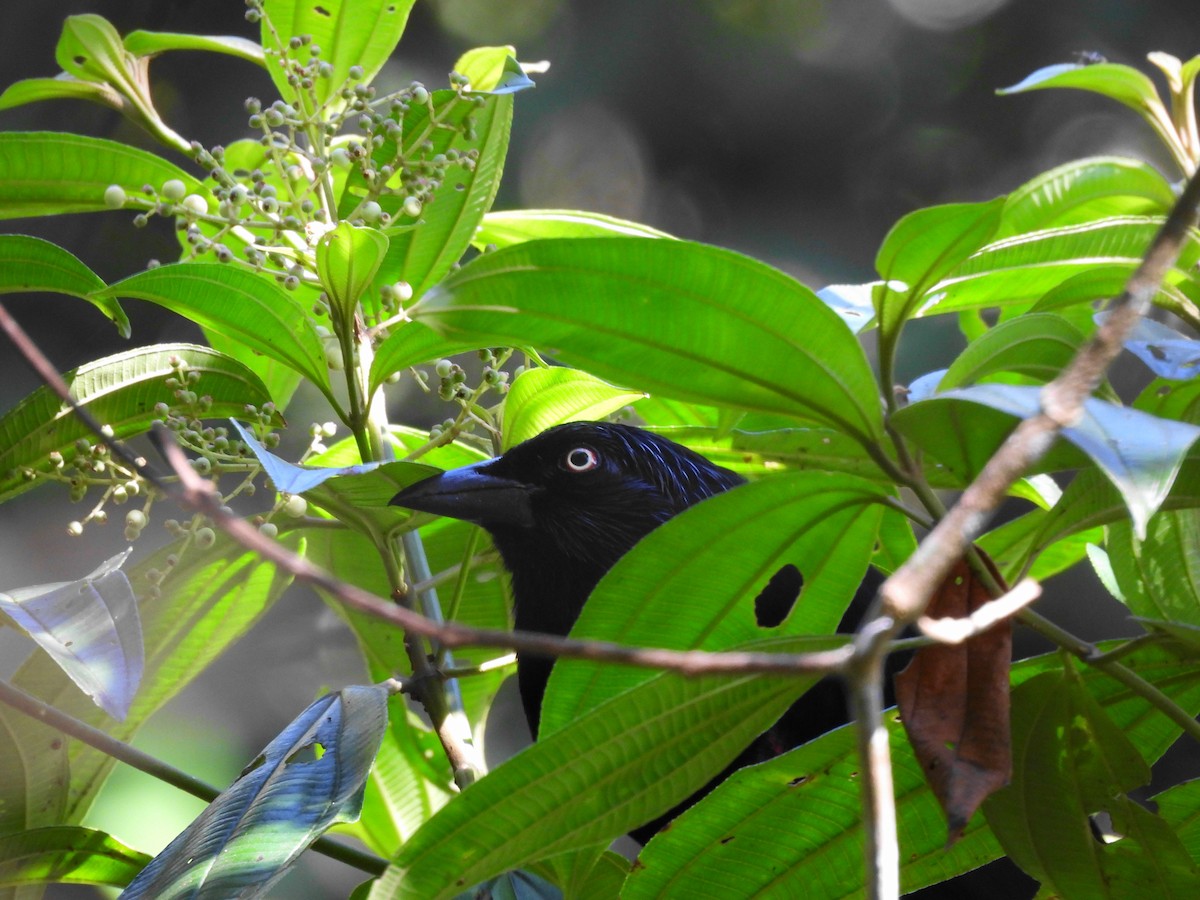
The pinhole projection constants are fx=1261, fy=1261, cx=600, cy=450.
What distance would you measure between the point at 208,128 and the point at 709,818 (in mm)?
2630

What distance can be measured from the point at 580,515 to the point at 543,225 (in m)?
0.54

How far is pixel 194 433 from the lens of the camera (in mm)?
1208

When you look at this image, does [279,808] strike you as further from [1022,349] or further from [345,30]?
[345,30]

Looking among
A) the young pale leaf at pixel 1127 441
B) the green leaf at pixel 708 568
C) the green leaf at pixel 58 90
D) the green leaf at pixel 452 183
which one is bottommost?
the young pale leaf at pixel 1127 441

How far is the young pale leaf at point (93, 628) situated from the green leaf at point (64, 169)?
47 centimetres

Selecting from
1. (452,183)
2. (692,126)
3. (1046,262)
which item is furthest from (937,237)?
(692,126)

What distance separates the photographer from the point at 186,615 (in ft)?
4.97

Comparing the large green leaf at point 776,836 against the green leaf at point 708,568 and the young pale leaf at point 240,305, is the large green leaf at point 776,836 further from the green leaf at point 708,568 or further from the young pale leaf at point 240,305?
the young pale leaf at point 240,305

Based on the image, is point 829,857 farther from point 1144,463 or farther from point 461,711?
point 1144,463

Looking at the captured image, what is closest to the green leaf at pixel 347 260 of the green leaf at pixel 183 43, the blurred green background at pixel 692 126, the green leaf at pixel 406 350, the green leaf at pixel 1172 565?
the green leaf at pixel 406 350

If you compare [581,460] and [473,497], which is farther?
[581,460]

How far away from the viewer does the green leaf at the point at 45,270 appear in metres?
1.35

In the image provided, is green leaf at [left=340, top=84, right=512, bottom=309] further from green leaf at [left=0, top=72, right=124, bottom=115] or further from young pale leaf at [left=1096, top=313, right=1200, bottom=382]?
young pale leaf at [left=1096, top=313, right=1200, bottom=382]

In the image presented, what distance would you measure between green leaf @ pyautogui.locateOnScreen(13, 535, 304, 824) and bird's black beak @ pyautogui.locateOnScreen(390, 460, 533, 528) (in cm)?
22
